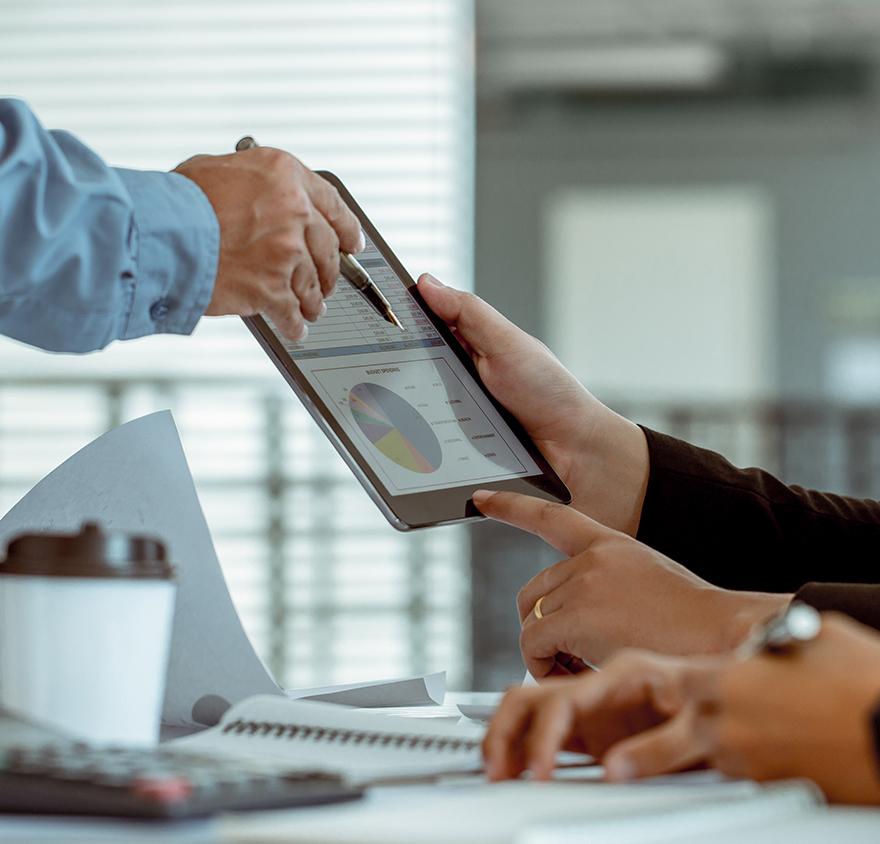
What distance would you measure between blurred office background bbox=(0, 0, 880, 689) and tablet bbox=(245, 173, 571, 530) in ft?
8.10

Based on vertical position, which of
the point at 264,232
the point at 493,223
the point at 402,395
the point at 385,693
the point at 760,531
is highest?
the point at 493,223

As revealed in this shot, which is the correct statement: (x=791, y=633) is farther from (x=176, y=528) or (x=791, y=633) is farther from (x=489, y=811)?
(x=176, y=528)

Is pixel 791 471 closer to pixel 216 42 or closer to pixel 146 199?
pixel 216 42

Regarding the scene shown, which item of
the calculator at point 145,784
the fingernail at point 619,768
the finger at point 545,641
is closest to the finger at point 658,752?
the fingernail at point 619,768

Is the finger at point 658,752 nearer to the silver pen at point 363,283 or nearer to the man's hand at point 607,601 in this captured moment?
the man's hand at point 607,601

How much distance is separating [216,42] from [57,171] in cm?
302

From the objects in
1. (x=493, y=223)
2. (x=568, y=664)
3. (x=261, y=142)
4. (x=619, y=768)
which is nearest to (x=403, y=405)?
(x=568, y=664)

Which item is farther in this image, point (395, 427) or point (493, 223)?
point (493, 223)

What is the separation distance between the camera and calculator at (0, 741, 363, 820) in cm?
43

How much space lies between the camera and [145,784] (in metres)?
0.44

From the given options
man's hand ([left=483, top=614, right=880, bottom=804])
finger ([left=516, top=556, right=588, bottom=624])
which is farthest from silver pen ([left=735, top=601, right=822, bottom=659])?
finger ([left=516, top=556, right=588, bottom=624])

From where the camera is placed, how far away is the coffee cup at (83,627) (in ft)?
1.82

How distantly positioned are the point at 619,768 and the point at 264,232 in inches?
19.7

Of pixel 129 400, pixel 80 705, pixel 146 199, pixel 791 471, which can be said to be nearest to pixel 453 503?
pixel 146 199
